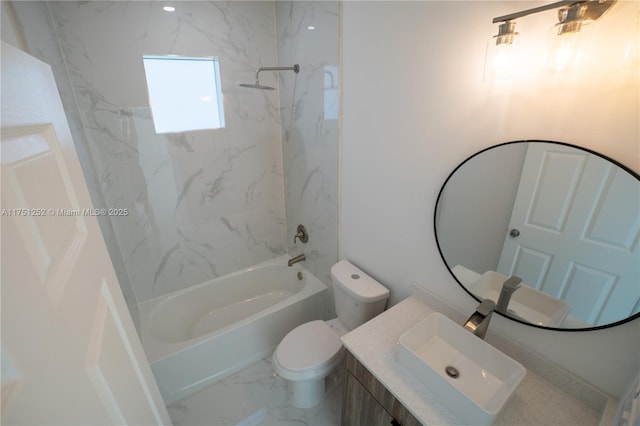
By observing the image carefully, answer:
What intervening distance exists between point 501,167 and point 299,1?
163cm

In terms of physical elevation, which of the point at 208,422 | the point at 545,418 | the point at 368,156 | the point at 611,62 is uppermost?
the point at 611,62

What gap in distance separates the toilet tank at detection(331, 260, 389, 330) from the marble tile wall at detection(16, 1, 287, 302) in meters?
1.11

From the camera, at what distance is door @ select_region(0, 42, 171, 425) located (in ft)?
1.11

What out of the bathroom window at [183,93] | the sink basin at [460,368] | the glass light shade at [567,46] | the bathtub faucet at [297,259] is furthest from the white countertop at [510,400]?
the bathroom window at [183,93]

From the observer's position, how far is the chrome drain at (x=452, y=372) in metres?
1.05

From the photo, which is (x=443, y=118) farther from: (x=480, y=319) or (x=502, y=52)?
(x=480, y=319)

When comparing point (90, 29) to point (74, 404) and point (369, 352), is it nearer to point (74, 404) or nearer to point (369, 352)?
point (74, 404)

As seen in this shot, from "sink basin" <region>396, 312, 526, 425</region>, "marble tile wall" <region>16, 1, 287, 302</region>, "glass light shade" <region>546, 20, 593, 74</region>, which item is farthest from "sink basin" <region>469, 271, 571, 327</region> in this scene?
"marble tile wall" <region>16, 1, 287, 302</region>

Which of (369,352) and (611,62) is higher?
(611,62)

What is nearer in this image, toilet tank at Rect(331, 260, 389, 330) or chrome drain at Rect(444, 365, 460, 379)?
chrome drain at Rect(444, 365, 460, 379)

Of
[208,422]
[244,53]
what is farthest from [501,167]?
[208,422]

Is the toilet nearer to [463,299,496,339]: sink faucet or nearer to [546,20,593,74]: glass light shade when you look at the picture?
[463,299,496,339]: sink faucet

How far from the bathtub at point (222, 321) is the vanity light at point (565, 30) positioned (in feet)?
6.15

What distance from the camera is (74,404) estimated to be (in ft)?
1.45
